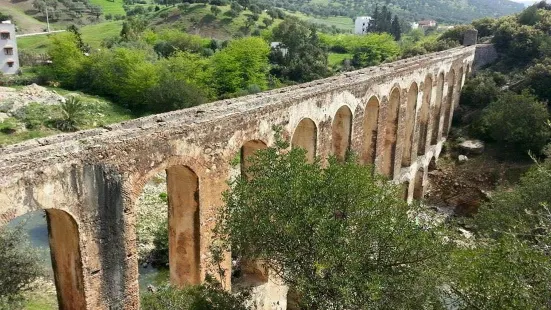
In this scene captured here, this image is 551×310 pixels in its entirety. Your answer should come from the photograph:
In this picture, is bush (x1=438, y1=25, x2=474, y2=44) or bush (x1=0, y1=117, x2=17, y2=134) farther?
bush (x1=438, y1=25, x2=474, y2=44)

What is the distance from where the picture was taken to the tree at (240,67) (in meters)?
36.9

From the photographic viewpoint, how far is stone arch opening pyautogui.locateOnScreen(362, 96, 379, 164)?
1562 centimetres

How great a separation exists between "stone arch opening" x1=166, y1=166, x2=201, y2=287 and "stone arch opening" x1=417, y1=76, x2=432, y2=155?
1424 cm

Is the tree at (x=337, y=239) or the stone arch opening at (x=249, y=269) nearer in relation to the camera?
the tree at (x=337, y=239)

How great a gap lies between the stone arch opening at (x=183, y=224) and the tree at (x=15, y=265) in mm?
4139

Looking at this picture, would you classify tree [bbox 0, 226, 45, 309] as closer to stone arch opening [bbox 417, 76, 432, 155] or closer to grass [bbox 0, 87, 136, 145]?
grass [bbox 0, 87, 136, 145]

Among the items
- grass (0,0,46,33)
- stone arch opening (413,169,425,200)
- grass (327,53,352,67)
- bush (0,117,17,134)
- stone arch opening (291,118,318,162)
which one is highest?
stone arch opening (291,118,318,162)

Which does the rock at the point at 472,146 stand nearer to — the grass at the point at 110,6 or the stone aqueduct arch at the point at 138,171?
the stone aqueduct arch at the point at 138,171

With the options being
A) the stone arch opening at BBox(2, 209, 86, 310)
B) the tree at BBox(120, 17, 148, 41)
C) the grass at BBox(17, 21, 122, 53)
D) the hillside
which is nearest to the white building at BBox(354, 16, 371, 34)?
the grass at BBox(17, 21, 122, 53)

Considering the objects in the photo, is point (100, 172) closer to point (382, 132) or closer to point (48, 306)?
point (48, 306)

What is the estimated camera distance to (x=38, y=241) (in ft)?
54.2

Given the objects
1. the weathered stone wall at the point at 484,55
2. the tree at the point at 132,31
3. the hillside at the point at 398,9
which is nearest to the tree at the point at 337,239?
the weathered stone wall at the point at 484,55

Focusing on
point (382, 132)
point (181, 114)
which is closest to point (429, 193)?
point (382, 132)

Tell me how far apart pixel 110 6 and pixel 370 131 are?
242 ft
